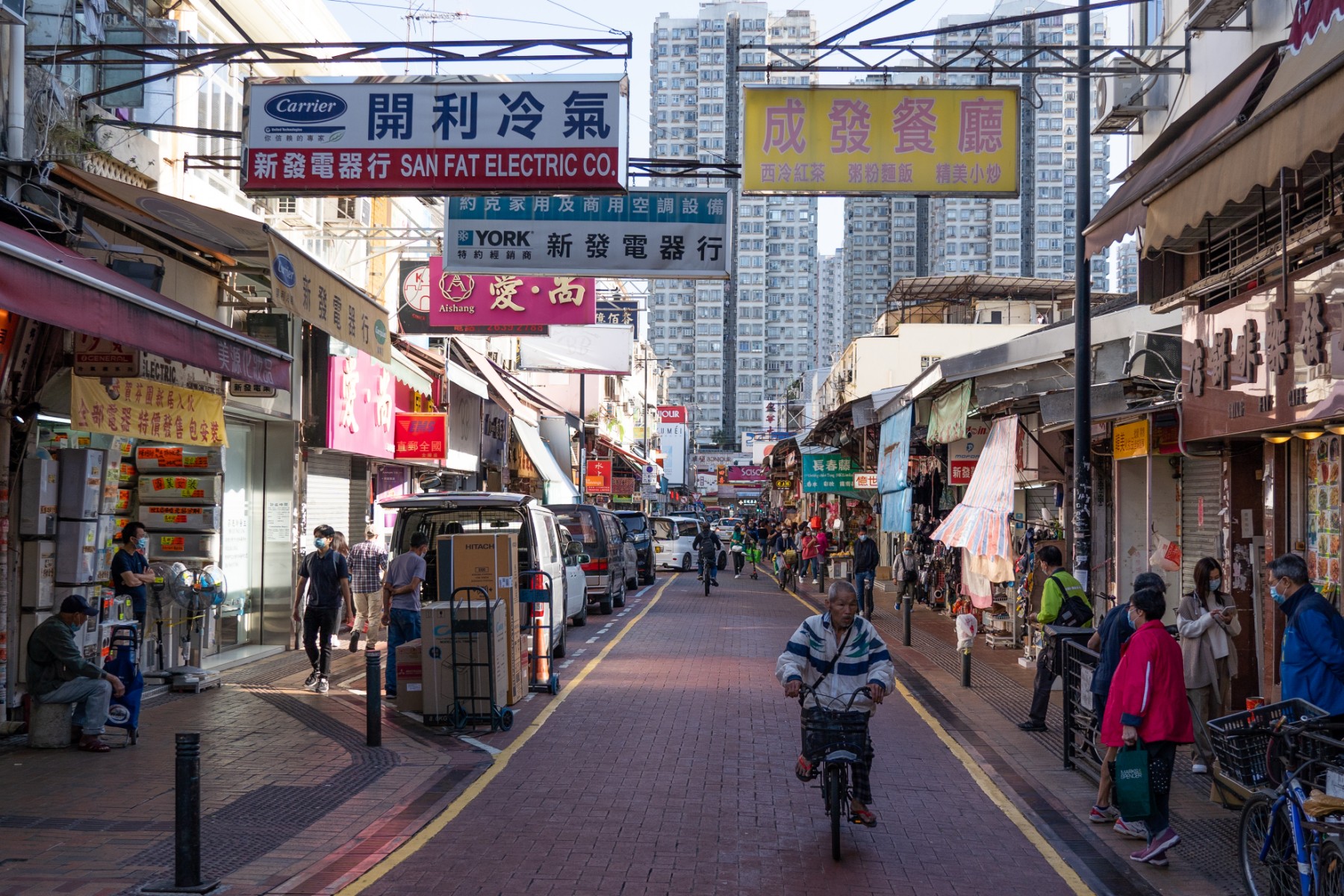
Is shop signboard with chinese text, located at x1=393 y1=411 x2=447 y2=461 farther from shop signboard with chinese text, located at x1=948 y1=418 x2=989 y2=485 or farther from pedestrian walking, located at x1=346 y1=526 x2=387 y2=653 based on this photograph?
shop signboard with chinese text, located at x1=948 y1=418 x2=989 y2=485

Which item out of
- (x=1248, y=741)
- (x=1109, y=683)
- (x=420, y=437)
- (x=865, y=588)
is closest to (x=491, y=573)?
(x=1109, y=683)

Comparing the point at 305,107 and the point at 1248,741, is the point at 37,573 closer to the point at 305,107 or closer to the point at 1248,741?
the point at 305,107

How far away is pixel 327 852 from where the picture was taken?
7.57 metres

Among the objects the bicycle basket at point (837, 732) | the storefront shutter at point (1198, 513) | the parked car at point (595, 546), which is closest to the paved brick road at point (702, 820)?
the bicycle basket at point (837, 732)

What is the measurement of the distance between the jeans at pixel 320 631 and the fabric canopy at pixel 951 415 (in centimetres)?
972

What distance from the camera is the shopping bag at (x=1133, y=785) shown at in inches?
295

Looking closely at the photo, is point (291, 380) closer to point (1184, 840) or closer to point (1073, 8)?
point (1073, 8)

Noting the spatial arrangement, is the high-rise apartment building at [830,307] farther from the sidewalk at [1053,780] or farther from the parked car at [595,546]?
the sidewalk at [1053,780]

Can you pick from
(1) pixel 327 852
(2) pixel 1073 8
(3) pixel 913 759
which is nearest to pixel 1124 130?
(2) pixel 1073 8

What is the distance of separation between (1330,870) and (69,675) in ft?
29.5

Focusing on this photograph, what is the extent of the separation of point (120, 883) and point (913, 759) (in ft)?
20.8

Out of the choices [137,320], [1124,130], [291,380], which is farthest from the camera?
[291,380]

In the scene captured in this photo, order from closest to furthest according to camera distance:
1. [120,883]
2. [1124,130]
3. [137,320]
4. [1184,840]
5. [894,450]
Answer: [120,883], [1184,840], [137,320], [1124,130], [894,450]

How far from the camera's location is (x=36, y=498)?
11.2 m
